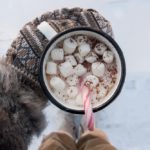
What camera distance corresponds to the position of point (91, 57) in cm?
94

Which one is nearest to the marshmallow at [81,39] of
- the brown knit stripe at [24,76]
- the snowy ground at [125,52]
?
the brown knit stripe at [24,76]

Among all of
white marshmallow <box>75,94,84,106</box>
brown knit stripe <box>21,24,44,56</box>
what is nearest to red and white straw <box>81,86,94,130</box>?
white marshmallow <box>75,94,84,106</box>

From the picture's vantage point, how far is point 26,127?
942mm

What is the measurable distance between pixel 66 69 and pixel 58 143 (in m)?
0.17

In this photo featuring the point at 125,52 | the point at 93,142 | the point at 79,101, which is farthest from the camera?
the point at 125,52

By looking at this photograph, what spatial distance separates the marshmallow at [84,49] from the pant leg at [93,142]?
0.15 metres

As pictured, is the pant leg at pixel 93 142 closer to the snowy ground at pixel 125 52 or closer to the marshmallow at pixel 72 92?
the marshmallow at pixel 72 92

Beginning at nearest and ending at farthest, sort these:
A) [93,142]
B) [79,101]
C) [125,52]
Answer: [93,142], [79,101], [125,52]

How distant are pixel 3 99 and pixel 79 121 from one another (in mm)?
266

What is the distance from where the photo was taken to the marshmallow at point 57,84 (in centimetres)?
93

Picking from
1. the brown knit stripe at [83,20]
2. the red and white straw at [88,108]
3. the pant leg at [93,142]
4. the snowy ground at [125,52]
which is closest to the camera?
the pant leg at [93,142]

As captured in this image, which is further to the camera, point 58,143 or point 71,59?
point 71,59

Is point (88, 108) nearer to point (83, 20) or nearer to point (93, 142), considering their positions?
point (93, 142)

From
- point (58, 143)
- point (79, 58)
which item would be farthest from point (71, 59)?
point (58, 143)
